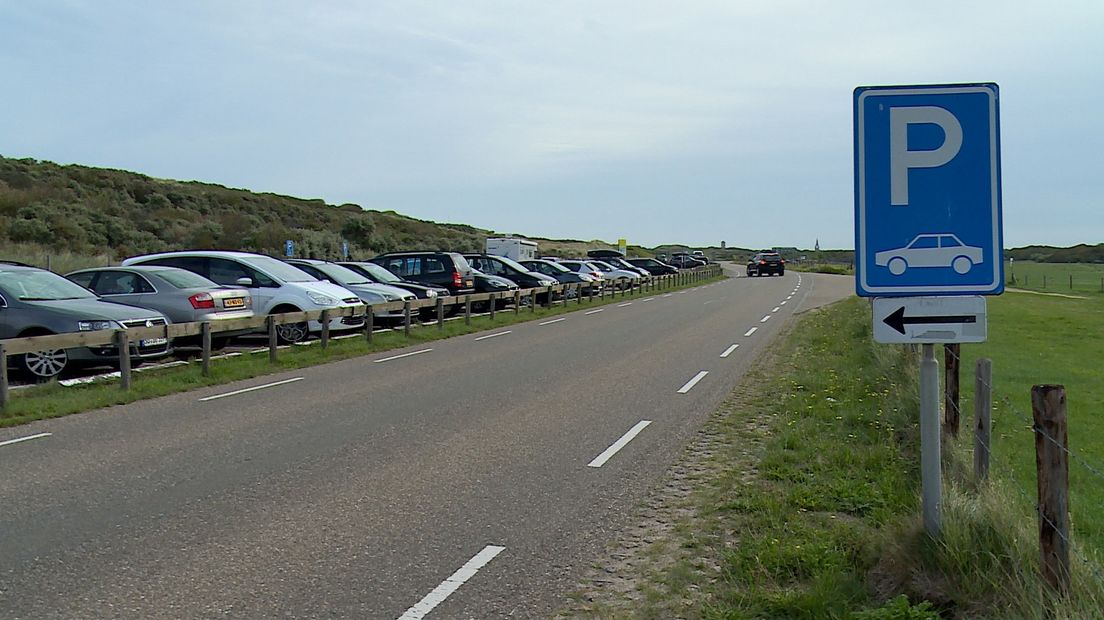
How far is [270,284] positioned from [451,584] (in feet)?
46.4

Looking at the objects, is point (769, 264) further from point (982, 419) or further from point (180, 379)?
point (982, 419)

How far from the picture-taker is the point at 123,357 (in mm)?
12359

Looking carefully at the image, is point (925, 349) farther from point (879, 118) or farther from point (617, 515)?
point (617, 515)

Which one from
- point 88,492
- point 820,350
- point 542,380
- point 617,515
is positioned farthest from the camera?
point 820,350

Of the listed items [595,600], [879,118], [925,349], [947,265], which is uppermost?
[879,118]

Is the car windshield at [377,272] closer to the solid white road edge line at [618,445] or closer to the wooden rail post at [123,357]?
the wooden rail post at [123,357]

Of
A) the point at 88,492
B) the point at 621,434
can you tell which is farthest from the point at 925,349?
the point at 88,492

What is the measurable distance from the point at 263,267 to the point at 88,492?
1196 centimetres

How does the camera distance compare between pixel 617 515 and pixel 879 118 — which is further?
pixel 617 515

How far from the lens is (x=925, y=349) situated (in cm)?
499

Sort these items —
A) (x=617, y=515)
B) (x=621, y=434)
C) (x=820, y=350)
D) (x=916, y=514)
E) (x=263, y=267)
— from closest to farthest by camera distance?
(x=916, y=514), (x=617, y=515), (x=621, y=434), (x=820, y=350), (x=263, y=267)

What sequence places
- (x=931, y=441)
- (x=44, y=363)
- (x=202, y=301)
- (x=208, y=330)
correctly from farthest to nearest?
(x=202, y=301) → (x=208, y=330) → (x=44, y=363) → (x=931, y=441)

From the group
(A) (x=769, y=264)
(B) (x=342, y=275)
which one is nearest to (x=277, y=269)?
(B) (x=342, y=275)

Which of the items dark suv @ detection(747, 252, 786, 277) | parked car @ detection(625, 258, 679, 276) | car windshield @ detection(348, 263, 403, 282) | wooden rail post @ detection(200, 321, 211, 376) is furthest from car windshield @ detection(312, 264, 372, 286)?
dark suv @ detection(747, 252, 786, 277)
